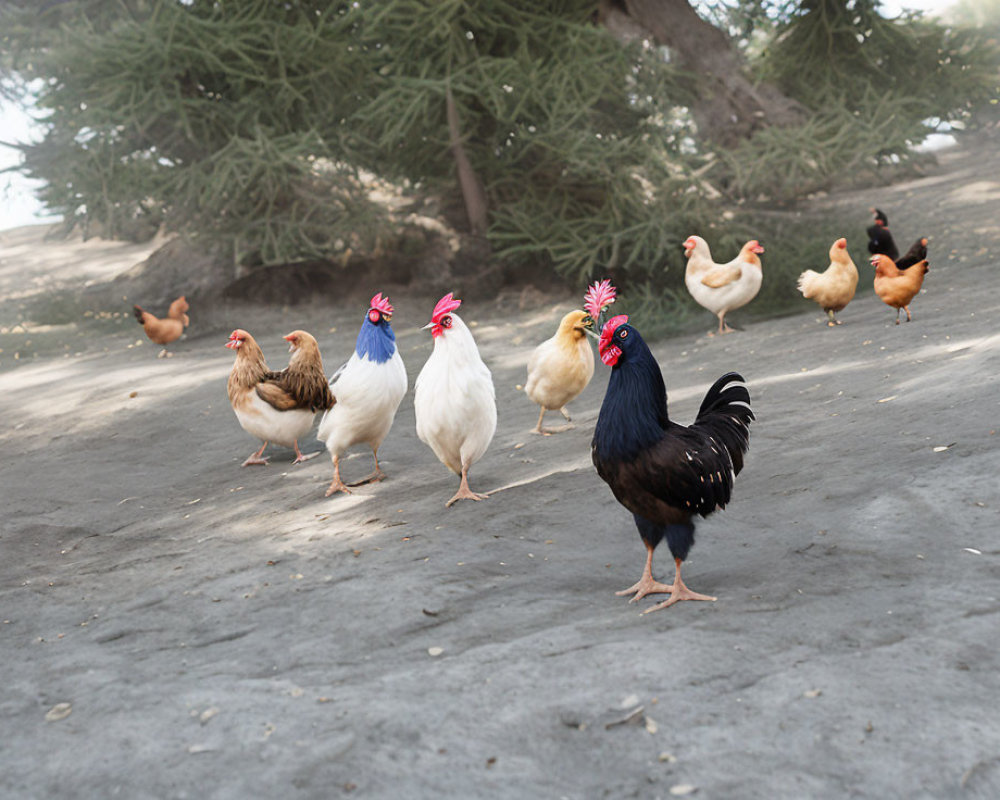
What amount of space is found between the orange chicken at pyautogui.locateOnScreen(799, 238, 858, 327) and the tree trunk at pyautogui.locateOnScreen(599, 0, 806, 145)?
6.46m

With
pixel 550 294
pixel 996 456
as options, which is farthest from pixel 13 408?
pixel 996 456

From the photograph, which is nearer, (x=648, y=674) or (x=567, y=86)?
(x=648, y=674)

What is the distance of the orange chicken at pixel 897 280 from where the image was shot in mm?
9164

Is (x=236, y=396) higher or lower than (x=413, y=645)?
higher

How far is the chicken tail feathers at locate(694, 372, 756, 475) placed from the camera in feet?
13.6

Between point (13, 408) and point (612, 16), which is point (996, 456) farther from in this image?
point (612, 16)

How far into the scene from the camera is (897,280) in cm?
925

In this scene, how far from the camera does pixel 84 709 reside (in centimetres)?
338

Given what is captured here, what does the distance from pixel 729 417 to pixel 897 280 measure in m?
5.92

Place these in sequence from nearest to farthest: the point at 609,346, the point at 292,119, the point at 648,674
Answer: the point at 648,674 < the point at 609,346 < the point at 292,119

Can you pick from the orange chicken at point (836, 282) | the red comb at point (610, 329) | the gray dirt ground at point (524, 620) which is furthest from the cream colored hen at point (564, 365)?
the orange chicken at point (836, 282)

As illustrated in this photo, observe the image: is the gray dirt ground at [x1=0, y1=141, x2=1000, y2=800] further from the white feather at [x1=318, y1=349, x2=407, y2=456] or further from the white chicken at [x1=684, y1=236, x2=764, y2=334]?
the white chicken at [x1=684, y1=236, x2=764, y2=334]

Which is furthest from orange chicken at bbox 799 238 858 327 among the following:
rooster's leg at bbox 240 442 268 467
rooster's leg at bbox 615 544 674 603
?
rooster's leg at bbox 615 544 674 603

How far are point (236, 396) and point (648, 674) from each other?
490cm
